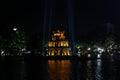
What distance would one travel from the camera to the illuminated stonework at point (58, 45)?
104 m

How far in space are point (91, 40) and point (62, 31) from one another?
1608 cm

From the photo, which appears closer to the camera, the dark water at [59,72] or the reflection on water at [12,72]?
the reflection on water at [12,72]

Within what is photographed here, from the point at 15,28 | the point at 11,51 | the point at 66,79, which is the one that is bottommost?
the point at 66,79

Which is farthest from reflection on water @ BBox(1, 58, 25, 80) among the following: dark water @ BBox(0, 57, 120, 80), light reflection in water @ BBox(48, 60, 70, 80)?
light reflection in water @ BBox(48, 60, 70, 80)

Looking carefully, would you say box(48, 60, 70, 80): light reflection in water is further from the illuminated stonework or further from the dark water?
the illuminated stonework

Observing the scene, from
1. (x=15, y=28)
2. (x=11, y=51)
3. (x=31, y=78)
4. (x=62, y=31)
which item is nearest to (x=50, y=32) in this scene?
(x=62, y=31)

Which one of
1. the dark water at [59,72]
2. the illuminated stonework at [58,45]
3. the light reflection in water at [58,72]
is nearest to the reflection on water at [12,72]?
the dark water at [59,72]

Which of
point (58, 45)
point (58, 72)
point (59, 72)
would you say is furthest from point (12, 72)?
point (58, 45)

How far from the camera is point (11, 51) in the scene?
89688 millimetres

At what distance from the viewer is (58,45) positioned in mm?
106250

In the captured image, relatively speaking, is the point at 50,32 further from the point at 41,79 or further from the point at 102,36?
the point at 41,79

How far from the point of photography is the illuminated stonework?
343ft

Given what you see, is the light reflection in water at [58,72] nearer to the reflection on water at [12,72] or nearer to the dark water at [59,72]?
the dark water at [59,72]

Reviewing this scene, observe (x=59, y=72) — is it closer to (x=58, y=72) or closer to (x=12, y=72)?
(x=58, y=72)
